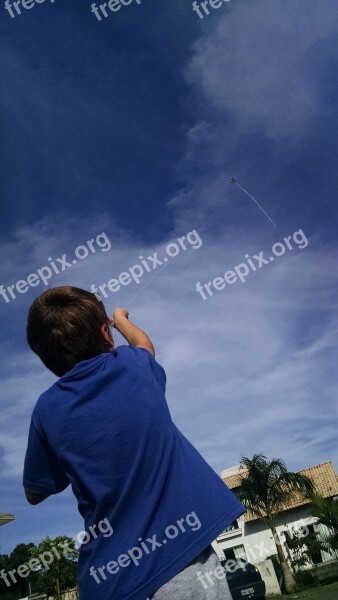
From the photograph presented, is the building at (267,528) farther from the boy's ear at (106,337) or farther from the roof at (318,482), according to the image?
the boy's ear at (106,337)

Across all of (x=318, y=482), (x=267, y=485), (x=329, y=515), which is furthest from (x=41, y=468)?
(x=318, y=482)

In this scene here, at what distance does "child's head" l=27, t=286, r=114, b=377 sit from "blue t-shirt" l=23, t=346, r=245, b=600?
0.36 ft

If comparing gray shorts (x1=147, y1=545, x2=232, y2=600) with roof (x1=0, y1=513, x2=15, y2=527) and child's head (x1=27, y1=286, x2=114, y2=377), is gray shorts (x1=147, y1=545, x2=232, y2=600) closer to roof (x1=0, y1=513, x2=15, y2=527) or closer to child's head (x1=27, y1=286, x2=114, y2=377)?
child's head (x1=27, y1=286, x2=114, y2=377)

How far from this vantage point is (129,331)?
191 centimetres

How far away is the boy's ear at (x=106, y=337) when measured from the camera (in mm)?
1767

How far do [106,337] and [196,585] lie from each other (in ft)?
2.78

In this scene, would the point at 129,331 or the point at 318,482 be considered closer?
the point at 129,331

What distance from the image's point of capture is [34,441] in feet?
5.29

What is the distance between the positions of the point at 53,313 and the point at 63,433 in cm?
42

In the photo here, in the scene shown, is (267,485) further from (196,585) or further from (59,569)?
(196,585)

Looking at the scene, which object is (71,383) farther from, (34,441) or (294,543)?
(294,543)

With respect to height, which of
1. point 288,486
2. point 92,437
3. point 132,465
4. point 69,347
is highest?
point 69,347

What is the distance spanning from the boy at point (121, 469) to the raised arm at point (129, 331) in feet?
0.30

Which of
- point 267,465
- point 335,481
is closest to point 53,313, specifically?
point 267,465
